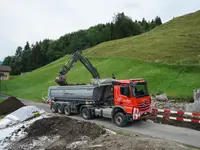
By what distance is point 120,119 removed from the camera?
15320mm

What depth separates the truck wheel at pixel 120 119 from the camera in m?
15.1

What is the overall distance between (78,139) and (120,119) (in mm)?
4085

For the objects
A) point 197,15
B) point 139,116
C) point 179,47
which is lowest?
point 139,116

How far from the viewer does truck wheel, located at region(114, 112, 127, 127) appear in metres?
15.1

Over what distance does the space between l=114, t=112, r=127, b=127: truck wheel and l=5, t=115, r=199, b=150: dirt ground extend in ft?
6.27

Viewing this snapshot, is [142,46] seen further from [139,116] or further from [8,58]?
[8,58]

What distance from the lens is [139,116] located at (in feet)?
49.0

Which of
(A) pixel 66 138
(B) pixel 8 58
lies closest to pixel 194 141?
(A) pixel 66 138

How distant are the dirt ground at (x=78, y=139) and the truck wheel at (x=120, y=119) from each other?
6.27 feet

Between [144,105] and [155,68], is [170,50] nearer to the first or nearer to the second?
[155,68]

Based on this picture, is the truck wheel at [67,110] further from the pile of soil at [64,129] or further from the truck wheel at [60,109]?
A: the pile of soil at [64,129]

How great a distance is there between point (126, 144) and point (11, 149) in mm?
6421

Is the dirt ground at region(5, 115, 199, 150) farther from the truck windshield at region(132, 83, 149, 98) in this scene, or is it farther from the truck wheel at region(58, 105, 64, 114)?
the truck wheel at region(58, 105, 64, 114)

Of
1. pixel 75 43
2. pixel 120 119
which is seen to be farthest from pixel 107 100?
pixel 75 43
